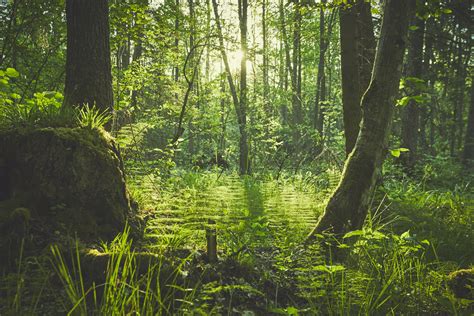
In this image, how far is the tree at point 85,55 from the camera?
4633 millimetres

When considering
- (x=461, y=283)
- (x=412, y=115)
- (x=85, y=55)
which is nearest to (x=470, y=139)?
(x=412, y=115)

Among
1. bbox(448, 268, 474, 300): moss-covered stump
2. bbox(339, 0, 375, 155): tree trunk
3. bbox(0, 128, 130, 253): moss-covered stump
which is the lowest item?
bbox(448, 268, 474, 300): moss-covered stump

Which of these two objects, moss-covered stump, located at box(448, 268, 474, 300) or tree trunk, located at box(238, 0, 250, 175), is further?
tree trunk, located at box(238, 0, 250, 175)

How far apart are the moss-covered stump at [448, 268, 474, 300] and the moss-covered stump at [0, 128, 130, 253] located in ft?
9.60

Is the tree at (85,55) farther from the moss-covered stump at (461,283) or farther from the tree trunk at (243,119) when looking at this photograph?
the tree trunk at (243,119)

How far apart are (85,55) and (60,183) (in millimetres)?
2426

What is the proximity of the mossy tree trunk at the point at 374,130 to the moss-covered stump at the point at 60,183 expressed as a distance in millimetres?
2115

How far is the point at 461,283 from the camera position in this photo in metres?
2.59

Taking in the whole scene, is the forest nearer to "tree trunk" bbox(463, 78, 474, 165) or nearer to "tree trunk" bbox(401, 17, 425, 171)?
"tree trunk" bbox(401, 17, 425, 171)

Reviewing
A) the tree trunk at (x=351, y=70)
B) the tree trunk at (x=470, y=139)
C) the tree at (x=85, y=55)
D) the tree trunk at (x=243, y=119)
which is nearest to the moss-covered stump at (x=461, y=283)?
the tree trunk at (x=351, y=70)

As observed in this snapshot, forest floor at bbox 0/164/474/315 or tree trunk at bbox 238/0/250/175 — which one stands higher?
tree trunk at bbox 238/0/250/175

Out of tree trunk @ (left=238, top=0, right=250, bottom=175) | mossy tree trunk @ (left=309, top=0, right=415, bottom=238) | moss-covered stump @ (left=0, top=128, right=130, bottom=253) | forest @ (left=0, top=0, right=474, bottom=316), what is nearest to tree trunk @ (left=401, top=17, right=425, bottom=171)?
tree trunk @ (left=238, top=0, right=250, bottom=175)

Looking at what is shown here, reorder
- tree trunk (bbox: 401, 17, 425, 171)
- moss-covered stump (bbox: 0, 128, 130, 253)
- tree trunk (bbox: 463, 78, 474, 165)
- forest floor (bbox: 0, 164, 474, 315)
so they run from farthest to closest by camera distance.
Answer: tree trunk (bbox: 463, 78, 474, 165)
tree trunk (bbox: 401, 17, 425, 171)
moss-covered stump (bbox: 0, 128, 130, 253)
forest floor (bbox: 0, 164, 474, 315)

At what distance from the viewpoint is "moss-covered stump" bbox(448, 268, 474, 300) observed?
8.37 ft
